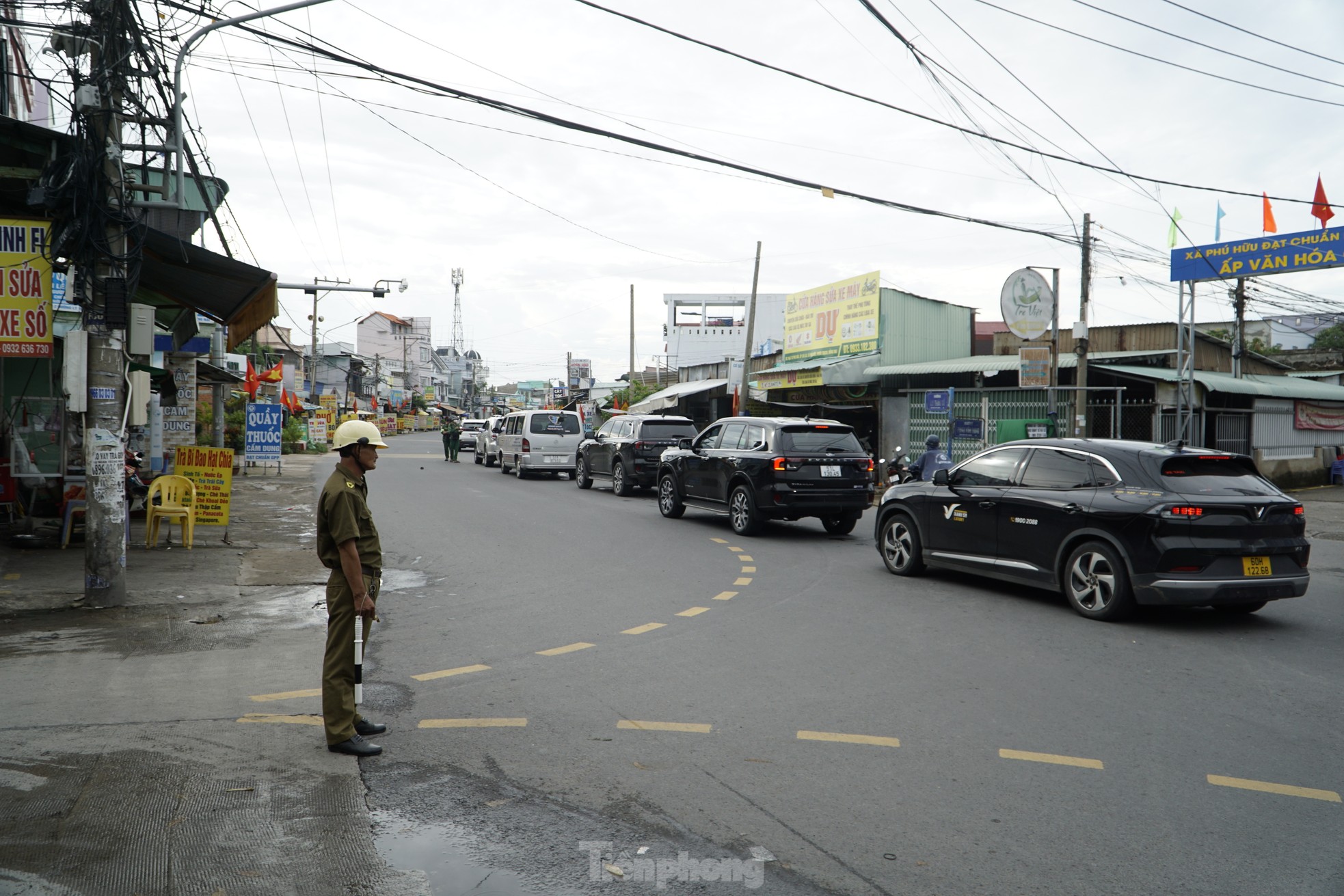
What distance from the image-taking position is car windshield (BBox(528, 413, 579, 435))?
27.6 m

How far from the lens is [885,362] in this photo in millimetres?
27484

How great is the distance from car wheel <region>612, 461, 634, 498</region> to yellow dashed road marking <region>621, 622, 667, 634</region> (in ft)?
43.7

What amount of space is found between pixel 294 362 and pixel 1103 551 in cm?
7289

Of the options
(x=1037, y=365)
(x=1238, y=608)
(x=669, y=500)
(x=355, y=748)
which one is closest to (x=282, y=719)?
(x=355, y=748)

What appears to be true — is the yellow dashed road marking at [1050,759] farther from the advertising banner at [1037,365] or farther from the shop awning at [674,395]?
the shop awning at [674,395]

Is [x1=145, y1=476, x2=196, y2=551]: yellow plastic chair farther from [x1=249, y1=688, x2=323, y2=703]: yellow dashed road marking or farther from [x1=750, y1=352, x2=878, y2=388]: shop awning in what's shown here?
[x1=750, y1=352, x2=878, y2=388]: shop awning

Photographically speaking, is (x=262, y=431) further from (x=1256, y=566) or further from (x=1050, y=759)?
(x=1050, y=759)

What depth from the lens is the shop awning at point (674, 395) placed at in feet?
123

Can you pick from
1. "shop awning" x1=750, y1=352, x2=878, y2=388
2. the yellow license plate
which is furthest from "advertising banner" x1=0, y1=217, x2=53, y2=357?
"shop awning" x1=750, y1=352, x2=878, y2=388

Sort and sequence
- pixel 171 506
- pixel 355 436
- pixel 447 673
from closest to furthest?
pixel 355 436, pixel 447 673, pixel 171 506

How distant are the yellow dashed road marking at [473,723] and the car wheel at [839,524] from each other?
969cm

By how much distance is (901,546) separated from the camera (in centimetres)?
1078

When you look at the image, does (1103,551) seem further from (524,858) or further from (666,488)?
(666,488)

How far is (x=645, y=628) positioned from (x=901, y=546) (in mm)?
3907
